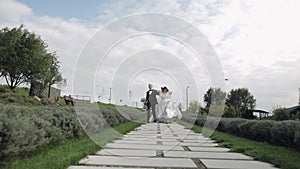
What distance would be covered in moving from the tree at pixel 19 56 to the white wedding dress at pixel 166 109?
46.9ft

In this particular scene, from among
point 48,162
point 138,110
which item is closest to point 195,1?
point 48,162

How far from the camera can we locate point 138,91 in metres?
8.85

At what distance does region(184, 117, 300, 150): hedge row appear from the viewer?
6.55 meters

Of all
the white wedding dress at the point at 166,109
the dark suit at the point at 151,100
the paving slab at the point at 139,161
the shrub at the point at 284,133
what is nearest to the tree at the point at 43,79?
the white wedding dress at the point at 166,109

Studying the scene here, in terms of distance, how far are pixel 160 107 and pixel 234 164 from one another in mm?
8209

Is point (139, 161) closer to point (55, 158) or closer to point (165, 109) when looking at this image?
point (55, 158)

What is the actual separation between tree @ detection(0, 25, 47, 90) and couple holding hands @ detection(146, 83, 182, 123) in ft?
47.3

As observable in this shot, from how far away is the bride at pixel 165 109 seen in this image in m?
11.1

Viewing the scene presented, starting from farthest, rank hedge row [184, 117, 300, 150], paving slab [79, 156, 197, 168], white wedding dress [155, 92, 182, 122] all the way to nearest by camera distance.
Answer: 1. white wedding dress [155, 92, 182, 122]
2. hedge row [184, 117, 300, 150]
3. paving slab [79, 156, 197, 168]

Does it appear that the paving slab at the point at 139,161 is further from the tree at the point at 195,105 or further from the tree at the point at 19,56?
the tree at the point at 19,56

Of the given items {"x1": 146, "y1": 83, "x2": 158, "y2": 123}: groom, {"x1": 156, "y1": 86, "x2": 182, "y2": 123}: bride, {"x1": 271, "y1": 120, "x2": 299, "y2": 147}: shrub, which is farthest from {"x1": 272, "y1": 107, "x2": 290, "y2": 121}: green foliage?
{"x1": 271, "y1": 120, "x2": 299, "y2": 147}: shrub

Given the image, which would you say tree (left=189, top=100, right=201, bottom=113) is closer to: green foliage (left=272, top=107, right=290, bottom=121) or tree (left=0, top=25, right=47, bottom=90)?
green foliage (left=272, top=107, right=290, bottom=121)

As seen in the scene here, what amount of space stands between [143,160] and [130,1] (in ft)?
8.91

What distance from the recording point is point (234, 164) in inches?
A: 179
